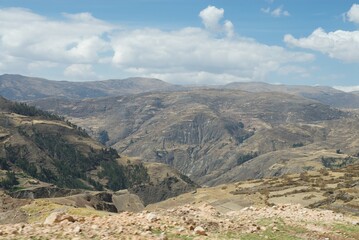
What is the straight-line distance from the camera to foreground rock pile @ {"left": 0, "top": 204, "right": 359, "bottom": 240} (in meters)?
19.9

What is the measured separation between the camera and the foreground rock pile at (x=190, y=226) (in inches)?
785

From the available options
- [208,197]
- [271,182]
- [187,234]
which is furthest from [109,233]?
[271,182]

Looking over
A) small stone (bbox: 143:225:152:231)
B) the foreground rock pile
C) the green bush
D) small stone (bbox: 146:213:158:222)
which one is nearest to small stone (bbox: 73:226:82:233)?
the foreground rock pile

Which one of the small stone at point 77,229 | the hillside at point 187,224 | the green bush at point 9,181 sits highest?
the small stone at point 77,229

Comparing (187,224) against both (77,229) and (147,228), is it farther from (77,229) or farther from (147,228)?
(77,229)

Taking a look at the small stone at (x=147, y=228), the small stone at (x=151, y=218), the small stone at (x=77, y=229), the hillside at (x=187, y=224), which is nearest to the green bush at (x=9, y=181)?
the hillside at (x=187, y=224)

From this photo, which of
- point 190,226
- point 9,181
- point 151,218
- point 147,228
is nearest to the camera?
point 147,228

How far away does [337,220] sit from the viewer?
1334 inches

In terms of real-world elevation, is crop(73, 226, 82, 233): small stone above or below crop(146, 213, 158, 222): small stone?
above

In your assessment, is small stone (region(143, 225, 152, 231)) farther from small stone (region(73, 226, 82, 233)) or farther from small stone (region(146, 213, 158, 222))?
small stone (region(73, 226, 82, 233))

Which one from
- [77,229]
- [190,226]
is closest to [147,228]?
[190,226]

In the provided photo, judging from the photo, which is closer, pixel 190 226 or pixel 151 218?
pixel 190 226

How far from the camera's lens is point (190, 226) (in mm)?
23453

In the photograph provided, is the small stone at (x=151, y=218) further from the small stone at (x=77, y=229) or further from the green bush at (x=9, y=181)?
the green bush at (x=9, y=181)
